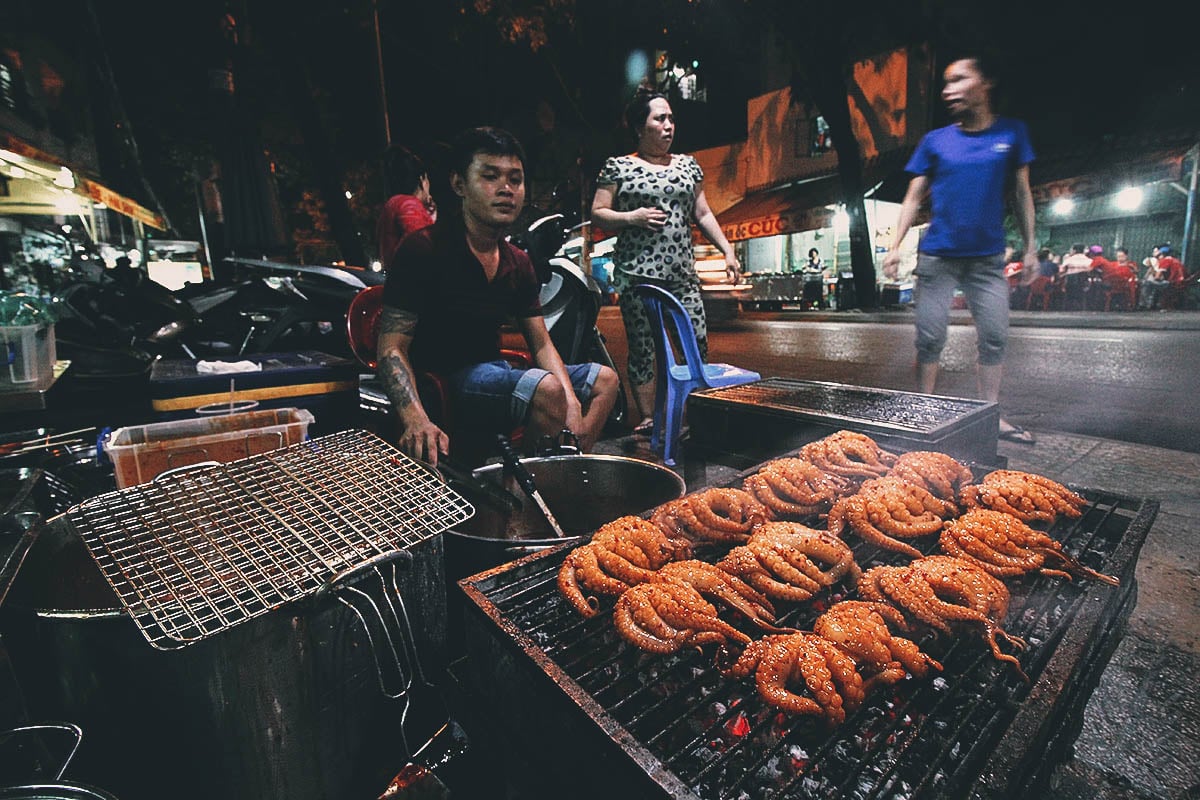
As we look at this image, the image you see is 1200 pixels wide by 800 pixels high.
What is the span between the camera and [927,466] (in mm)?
2631

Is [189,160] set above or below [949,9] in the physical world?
below

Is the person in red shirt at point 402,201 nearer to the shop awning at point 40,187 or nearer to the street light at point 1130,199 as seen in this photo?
the shop awning at point 40,187

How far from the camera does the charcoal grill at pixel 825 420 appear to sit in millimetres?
3193

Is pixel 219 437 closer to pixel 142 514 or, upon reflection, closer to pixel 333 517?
pixel 142 514

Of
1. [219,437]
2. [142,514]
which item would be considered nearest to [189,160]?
[219,437]

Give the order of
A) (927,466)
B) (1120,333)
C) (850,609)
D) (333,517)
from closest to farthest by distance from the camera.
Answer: (850,609)
(333,517)
(927,466)
(1120,333)

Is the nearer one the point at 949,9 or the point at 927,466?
the point at 927,466

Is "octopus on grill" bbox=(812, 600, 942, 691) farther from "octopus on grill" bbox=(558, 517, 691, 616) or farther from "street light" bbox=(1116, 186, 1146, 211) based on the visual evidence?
"street light" bbox=(1116, 186, 1146, 211)

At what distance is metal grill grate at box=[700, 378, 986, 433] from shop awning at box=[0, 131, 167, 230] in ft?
49.7

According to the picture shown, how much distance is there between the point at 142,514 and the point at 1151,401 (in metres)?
8.69

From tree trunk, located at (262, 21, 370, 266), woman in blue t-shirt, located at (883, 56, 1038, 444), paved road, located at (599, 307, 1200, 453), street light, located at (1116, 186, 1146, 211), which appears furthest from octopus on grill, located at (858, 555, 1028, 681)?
street light, located at (1116, 186, 1146, 211)

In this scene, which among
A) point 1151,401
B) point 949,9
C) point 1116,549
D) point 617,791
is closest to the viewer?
point 617,791

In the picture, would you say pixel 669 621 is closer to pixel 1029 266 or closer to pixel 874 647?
pixel 874 647

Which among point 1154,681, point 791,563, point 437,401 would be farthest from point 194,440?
point 1154,681
